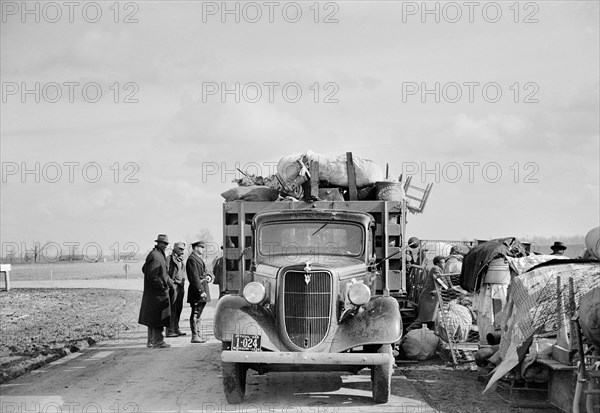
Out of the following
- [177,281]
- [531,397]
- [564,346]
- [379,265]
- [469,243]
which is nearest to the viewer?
[564,346]

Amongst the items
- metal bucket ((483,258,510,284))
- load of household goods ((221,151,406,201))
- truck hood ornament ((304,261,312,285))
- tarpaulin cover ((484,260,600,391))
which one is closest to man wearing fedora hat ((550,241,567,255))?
metal bucket ((483,258,510,284))

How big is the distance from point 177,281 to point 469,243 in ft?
28.9

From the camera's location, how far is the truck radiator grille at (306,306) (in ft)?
30.0

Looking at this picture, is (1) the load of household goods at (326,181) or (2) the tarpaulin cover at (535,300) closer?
(2) the tarpaulin cover at (535,300)

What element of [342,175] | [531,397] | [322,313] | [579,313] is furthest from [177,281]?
[579,313]

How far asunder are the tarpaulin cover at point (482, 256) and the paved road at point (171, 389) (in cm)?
181

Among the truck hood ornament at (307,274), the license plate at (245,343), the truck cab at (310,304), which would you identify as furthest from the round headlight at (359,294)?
the license plate at (245,343)

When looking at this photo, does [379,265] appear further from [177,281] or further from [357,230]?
[177,281]

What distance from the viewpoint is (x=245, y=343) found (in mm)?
8922

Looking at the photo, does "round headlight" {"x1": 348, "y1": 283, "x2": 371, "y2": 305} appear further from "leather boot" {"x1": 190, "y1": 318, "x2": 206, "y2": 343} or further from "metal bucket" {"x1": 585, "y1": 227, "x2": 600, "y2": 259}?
"leather boot" {"x1": 190, "y1": 318, "x2": 206, "y2": 343}

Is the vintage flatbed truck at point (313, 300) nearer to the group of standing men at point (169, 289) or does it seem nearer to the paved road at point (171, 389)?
the paved road at point (171, 389)

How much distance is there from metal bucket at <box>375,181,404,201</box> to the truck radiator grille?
8.36ft

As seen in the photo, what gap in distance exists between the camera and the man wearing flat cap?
1451cm

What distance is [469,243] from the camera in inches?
805
